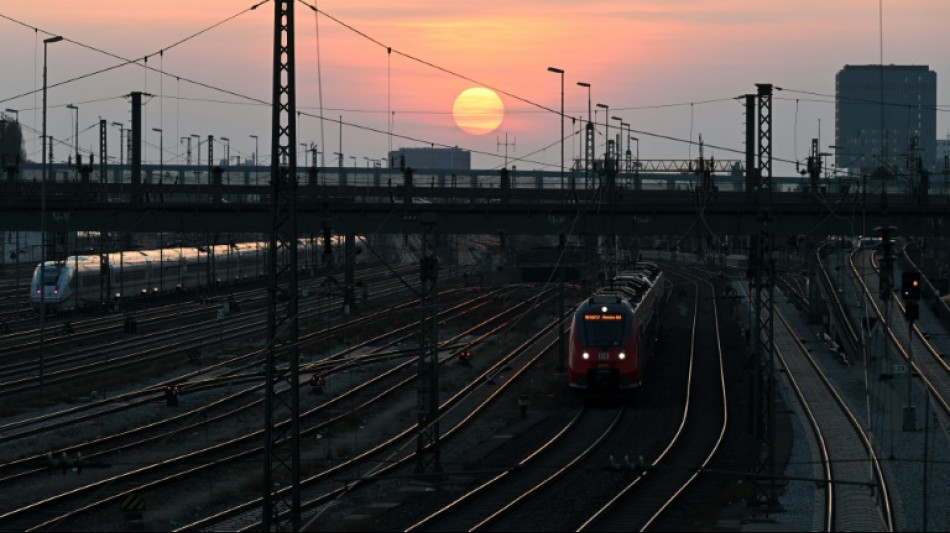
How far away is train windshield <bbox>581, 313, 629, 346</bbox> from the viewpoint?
40.3m

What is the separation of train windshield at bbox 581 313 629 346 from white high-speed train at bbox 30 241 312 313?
28809 mm

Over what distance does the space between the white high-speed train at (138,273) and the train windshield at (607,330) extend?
94.5 ft

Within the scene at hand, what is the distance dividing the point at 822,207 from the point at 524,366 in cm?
1238

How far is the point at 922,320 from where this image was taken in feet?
215

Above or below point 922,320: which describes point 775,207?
above

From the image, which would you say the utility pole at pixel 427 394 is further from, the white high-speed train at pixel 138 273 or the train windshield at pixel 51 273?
the train windshield at pixel 51 273

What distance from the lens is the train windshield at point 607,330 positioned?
132 ft

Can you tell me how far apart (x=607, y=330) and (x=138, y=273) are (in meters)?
45.7

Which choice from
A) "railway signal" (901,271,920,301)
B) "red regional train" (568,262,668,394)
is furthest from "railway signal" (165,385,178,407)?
"railway signal" (901,271,920,301)

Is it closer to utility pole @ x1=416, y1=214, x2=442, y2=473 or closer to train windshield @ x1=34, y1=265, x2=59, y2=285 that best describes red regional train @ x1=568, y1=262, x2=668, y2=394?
utility pole @ x1=416, y1=214, x2=442, y2=473

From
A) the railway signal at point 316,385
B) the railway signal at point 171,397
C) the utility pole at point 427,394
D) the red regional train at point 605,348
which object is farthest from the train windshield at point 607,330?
the railway signal at point 171,397

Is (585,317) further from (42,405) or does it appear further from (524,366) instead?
(42,405)

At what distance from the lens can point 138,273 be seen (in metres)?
79.5

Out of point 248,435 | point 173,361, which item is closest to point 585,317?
point 248,435
